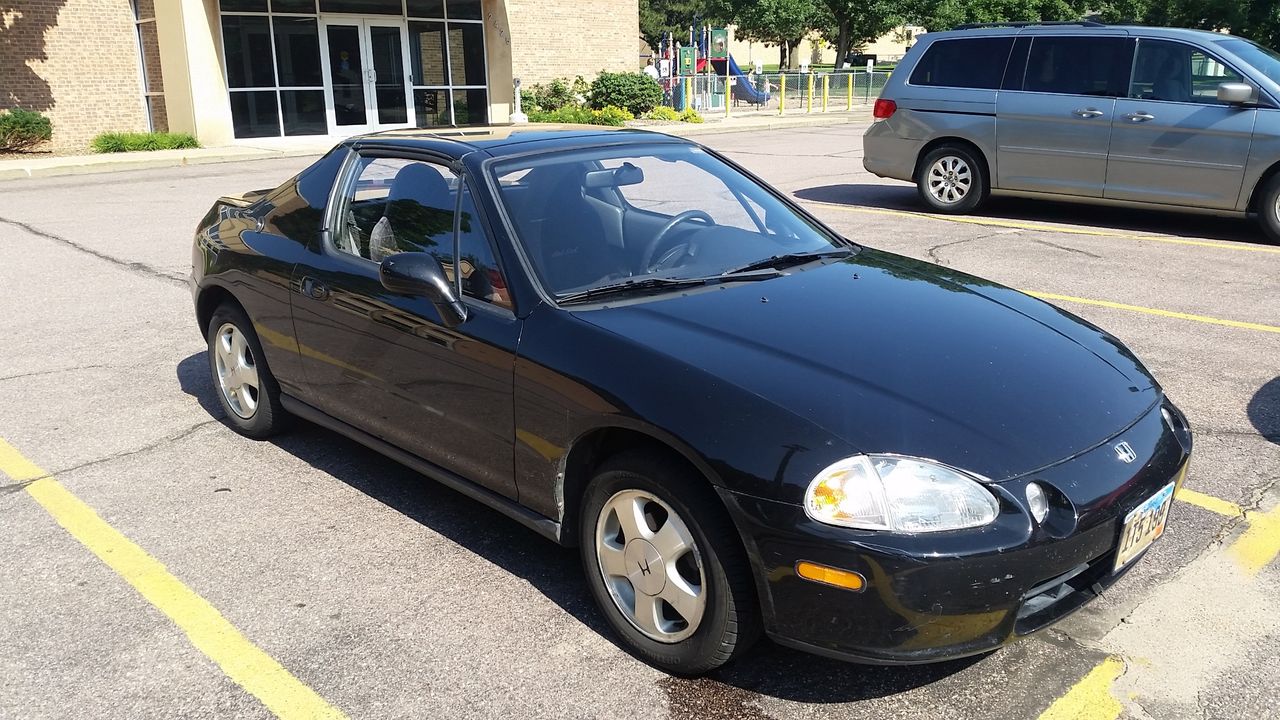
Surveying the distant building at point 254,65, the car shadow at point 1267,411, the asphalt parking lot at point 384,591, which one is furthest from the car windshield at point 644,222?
the distant building at point 254,65

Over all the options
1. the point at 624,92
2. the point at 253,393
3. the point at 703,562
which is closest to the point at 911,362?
the point at 703,562

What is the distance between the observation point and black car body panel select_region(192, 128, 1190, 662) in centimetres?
257

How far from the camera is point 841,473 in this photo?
8.43 feet

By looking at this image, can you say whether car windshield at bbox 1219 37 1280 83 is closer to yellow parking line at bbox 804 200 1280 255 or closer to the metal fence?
yellow parking line at bbox 804 200 1280 255

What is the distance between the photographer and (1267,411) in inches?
197

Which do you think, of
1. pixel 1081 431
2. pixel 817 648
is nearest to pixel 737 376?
pixel 817 648

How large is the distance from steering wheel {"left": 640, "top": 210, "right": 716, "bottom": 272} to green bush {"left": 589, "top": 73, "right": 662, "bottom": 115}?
2250 centimetres

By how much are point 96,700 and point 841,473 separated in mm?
2187

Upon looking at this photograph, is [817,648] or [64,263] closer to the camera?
[817,648]

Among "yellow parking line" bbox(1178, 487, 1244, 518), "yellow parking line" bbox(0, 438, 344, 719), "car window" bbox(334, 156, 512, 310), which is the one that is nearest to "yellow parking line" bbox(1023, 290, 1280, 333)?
"yellow parking line" bbox(1178, 487, 1244, 518)

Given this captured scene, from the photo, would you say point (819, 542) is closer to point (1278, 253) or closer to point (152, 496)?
point (152, 496)

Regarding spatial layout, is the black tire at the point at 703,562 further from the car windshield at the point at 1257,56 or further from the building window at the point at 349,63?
the building window at the point at 349,63

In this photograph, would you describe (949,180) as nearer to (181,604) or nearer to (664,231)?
(664,231)

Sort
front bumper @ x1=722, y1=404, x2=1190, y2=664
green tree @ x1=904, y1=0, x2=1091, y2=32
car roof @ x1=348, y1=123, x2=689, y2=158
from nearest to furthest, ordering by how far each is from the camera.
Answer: front bumper @ x1=722, y1=404, x2=1190, y2=664 → car roof @ x1=348, y1=123, x2=689, y2=158 → green tree @ x1=904, y1=0, x2=1091, y2=32
